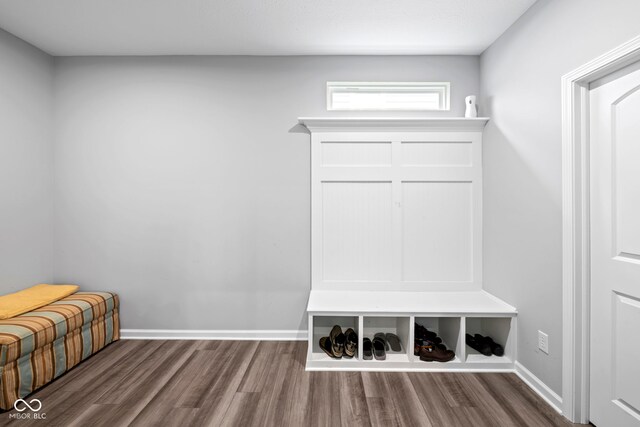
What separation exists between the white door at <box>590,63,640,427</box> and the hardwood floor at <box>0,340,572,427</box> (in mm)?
354

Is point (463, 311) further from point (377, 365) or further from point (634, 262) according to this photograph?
point (634, 262)

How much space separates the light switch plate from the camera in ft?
6.56

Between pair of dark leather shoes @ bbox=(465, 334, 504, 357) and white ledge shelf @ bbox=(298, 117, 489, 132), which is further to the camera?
white ledge shelf @ bbox=(298, 117, 489, 132)

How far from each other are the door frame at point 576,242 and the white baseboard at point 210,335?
193 centimetres

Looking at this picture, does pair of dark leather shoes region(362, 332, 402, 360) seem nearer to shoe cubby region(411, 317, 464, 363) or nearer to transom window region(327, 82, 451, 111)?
shoe cubby region(411, 317, 464, 363)

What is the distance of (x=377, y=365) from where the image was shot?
2359 millimetres

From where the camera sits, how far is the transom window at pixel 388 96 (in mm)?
2908

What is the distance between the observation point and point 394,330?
2822 millimetres

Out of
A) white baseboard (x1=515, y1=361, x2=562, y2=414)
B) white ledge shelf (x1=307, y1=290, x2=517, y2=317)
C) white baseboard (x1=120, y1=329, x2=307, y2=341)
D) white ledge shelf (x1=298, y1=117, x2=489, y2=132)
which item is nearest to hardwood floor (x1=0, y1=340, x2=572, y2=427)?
white baseboard (x1=515, y1=361, x2=562, y2=414)

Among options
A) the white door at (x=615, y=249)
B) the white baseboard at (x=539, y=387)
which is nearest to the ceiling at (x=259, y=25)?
the white door at (x=615, y=249)

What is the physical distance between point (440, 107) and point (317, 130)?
116 cm

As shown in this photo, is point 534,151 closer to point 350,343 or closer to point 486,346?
point 486,346

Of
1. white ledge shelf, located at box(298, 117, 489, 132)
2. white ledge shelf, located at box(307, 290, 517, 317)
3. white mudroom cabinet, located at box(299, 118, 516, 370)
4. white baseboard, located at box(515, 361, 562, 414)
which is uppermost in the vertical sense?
white ledge shelf, located at box(298, 117, 489, 132)

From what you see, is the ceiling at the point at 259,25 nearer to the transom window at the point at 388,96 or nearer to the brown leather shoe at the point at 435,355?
the transom window at the point at 388,96
